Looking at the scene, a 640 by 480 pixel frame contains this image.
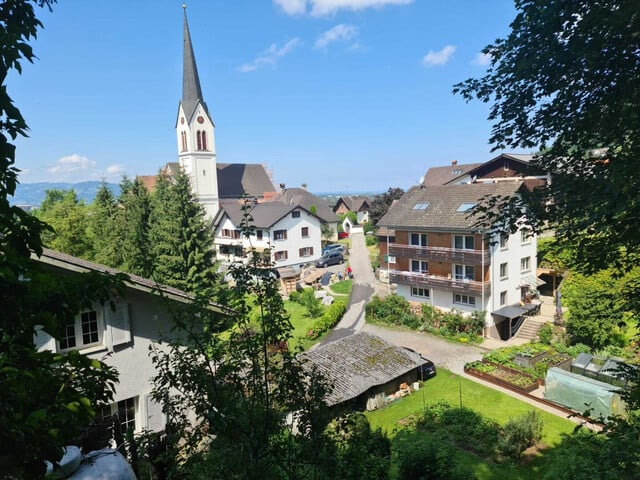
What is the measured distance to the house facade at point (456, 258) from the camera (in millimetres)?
26203

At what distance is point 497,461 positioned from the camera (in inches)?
555

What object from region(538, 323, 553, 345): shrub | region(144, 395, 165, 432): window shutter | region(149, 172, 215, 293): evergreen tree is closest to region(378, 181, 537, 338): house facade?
region(538, 323, 553, 345): shrub

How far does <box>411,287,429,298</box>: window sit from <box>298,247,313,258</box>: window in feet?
58.4

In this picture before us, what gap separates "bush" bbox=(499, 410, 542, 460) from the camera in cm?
1431

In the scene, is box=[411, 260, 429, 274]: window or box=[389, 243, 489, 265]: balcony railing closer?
box=[389, 243, 489, 265]: balcony railing

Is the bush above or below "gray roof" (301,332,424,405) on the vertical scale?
below

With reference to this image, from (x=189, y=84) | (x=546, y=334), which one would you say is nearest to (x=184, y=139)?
(x=189, y=84)

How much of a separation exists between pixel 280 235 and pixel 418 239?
18.2m

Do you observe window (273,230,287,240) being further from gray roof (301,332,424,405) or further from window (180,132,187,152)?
gray roof (301,332,424,405)

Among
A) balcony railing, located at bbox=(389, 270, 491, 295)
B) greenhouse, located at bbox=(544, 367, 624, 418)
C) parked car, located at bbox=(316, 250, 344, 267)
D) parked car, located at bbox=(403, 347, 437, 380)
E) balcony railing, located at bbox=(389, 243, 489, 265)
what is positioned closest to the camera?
greenhouse, located at bbox=(544, 367, 624, 418)

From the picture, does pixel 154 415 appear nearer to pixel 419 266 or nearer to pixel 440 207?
pixel 419 266

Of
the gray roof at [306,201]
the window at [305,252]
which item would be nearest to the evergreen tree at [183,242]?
the window at [305,252]

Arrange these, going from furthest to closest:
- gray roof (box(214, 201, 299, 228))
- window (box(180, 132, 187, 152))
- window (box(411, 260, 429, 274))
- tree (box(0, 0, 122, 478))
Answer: window (box(180, 132, 187, 152)), gray roof (box(214, 201, 299, 228)), window (box(411, 260, 429, 274)), tree (box(0, 0, 122, 478))

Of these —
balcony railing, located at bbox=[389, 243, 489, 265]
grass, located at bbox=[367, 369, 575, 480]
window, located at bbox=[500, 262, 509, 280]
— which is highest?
balcony railing, located at bbox=[389, 243, 489, 265]
